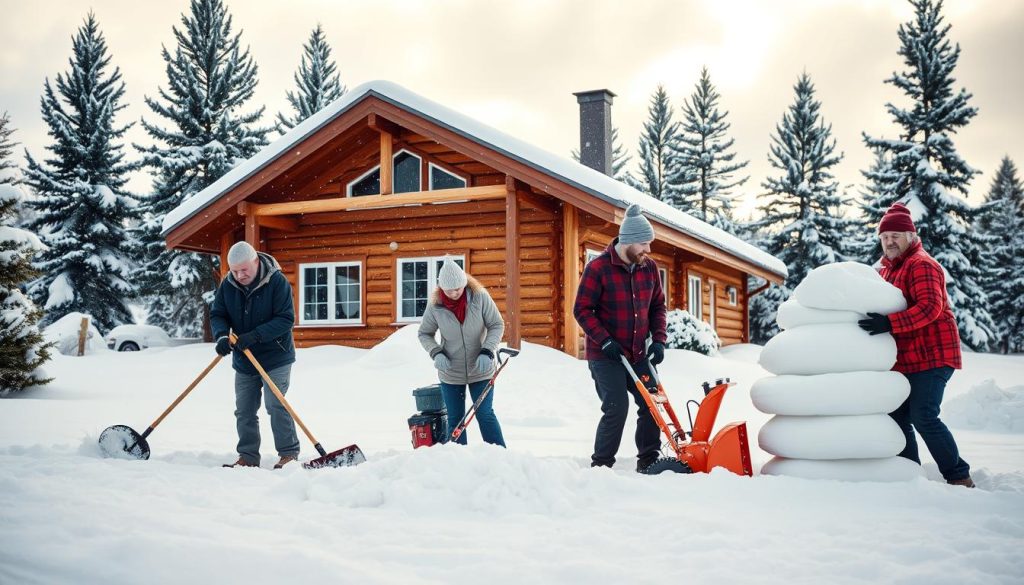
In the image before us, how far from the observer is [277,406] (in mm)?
5781

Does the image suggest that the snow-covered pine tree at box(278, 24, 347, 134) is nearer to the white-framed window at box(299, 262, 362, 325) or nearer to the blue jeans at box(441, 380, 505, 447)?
the white-framed window at box(299, 262, 362, 325)

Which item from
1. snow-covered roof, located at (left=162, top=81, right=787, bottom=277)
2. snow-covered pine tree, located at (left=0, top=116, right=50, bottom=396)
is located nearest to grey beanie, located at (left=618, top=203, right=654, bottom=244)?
snow-covered roof, located at (left=162, top=81, right=787, bottom=277)

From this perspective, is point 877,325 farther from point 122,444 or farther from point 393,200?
point 393,200

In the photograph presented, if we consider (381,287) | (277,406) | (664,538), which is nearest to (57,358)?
(381,287)

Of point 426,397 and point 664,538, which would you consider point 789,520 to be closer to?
point 664,538

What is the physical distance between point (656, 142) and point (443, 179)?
23512mm

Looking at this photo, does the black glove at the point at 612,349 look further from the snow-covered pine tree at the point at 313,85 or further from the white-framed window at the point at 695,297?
the snow-covered pine tree at the point at 313,85

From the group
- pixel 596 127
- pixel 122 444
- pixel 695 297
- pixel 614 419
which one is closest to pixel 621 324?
pixel 614 419

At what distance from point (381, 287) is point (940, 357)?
10922 millimetres

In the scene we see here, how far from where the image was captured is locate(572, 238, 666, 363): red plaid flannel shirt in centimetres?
550

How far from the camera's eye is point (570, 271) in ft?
40.0

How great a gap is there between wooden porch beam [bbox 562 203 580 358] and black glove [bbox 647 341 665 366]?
651 cm

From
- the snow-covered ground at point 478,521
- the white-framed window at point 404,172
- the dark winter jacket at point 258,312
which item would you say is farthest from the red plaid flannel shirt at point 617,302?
the white-framed window at point 404,172

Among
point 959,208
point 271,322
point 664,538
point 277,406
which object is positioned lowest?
point 664,538
